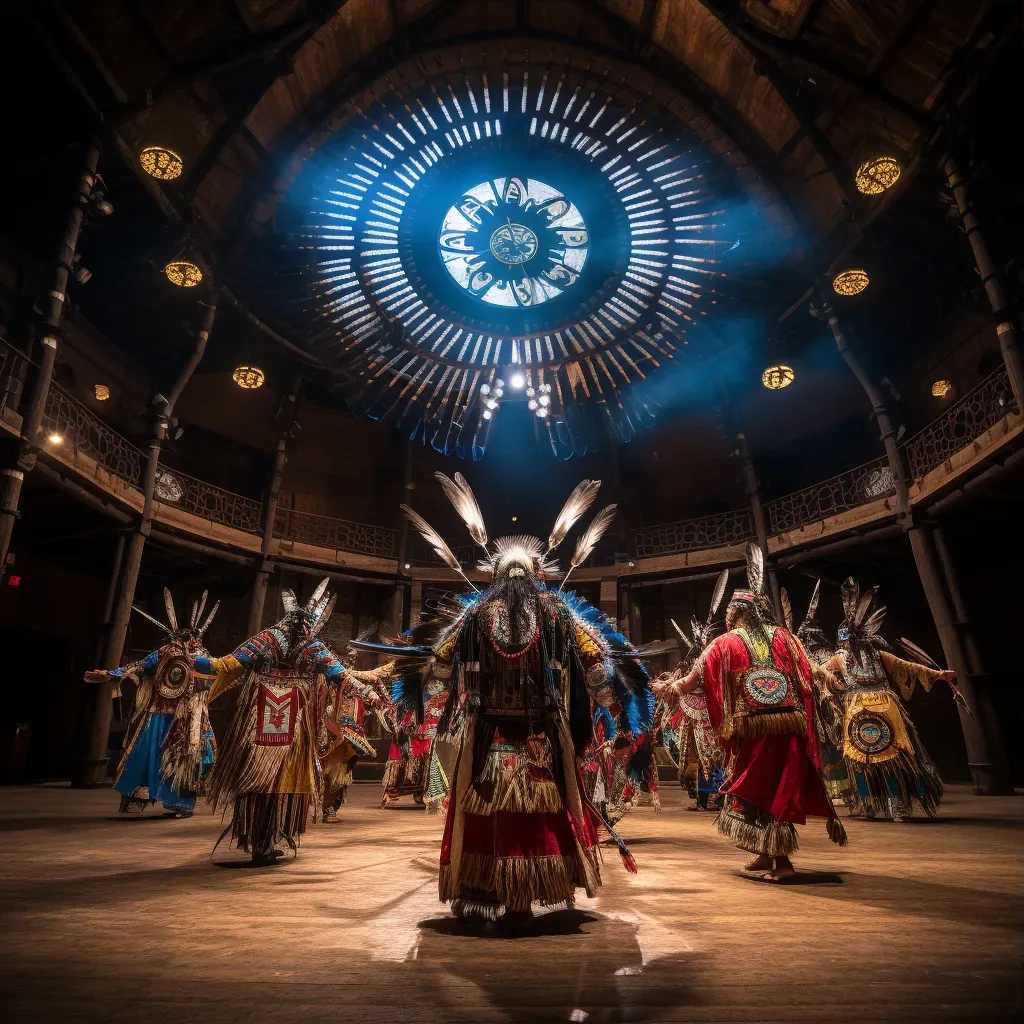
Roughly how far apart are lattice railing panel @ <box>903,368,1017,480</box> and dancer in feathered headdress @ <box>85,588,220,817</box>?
8771 millimetres

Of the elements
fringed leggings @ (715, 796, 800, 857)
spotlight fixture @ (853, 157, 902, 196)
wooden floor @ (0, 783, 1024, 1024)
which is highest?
spotlight fixture @ (853, 157, 902, 196)

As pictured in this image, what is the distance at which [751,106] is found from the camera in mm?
10766

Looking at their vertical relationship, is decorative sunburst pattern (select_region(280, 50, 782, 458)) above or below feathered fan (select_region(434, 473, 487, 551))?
above

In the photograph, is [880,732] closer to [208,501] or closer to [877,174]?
[877,174]

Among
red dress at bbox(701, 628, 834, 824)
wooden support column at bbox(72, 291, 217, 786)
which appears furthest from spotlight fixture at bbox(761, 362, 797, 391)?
wooden support column at bbox(72, 291, 217, 786)

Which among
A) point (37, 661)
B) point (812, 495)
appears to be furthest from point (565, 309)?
Answer: point (37, 661)

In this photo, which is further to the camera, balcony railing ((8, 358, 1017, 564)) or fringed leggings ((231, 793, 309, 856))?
balcony railing ((8, 358, 1017, 564))

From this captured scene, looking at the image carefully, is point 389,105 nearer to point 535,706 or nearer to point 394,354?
point 394,354

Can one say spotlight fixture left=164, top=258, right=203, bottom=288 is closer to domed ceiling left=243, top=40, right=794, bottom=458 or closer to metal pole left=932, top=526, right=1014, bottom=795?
domed ceiling left=243, top=40, right=794, bottom=458

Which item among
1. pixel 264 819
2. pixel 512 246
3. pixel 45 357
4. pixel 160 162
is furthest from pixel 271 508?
pixel 264 819

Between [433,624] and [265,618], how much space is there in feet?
36.0

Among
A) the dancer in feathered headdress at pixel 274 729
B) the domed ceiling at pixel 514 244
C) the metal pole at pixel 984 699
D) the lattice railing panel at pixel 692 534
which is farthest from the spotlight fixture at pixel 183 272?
the metal pole at pixel 984 699

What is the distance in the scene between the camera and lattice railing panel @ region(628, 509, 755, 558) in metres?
12.6

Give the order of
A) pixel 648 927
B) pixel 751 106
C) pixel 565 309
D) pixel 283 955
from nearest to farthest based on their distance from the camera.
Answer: pixel 283 955 < pixel 648 927 < pixel 565 309 < pixel 751 106
